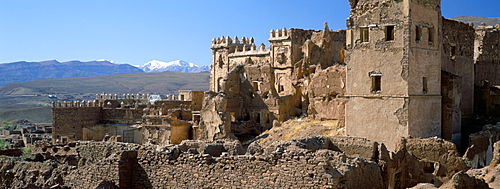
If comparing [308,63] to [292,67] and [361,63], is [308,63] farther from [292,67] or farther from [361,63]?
[361,63]

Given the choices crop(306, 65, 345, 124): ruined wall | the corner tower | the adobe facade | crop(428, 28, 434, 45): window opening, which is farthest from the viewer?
crop(306, 65, 345, 124): ruined wall

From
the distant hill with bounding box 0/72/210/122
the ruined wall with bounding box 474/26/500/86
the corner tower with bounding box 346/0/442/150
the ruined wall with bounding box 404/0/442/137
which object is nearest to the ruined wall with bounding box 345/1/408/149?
the corner tower with bounding box 346/0/442/150

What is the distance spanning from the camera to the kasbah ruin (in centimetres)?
1106

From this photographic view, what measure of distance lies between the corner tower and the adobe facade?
34 millimetres

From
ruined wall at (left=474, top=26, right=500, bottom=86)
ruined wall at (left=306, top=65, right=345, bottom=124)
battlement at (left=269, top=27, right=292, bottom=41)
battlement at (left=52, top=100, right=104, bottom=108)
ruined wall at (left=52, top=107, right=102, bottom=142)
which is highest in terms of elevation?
battlement at (left=269, top=27, right=292, bottom=41)

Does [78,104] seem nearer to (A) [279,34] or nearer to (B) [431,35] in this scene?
(A) [279,34]

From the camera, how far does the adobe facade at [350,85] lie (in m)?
18.4

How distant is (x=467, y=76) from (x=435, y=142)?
26.6ft

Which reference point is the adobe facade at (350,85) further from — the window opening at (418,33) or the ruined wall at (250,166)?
the ruined wall at (250,166)

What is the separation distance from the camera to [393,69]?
60.4ft

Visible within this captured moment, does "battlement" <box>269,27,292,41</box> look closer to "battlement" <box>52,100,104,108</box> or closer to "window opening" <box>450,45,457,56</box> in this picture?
"window opening" <box>450,45,457,56</box>

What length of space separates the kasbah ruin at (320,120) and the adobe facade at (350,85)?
0.05 meters

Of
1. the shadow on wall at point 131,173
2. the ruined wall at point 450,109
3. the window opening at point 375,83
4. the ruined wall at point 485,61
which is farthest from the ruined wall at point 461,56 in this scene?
the shadow on wall at point 131,173

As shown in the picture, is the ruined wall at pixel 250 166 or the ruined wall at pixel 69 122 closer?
the ruined wall at pixel 250 166
